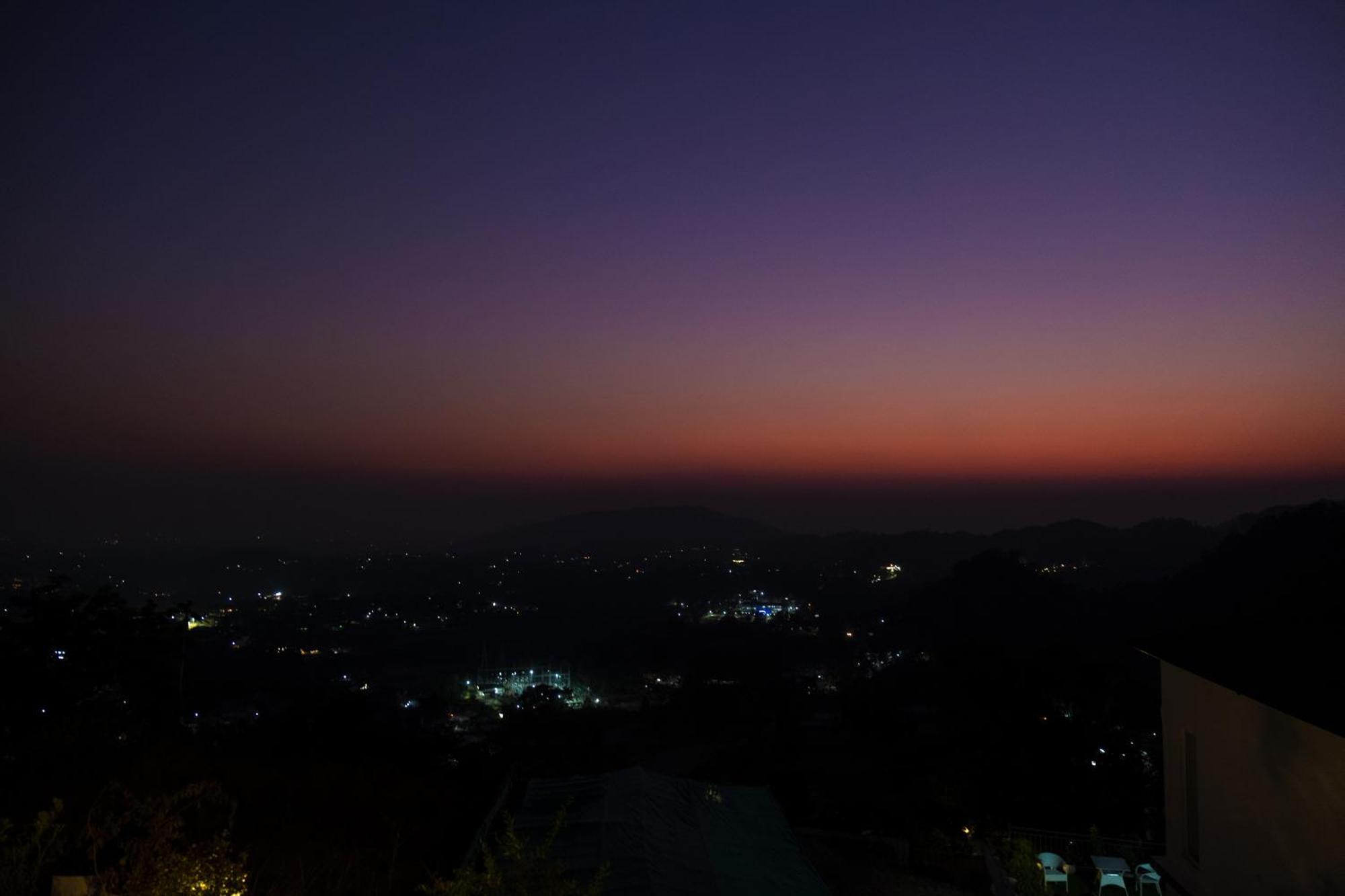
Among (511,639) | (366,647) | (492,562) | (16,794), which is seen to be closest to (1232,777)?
(16,794)

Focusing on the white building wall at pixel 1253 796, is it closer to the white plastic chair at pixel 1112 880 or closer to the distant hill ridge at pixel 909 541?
the white plastic chair at pixel 1112 880

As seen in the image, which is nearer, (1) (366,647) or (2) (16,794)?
(2) (16,794)

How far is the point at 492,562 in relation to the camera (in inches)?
3905

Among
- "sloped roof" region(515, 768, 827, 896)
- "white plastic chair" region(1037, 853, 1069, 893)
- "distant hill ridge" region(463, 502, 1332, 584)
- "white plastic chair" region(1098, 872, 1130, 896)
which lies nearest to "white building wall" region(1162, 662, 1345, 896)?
"white plastic chair" region(1098, 872, 1130, 896)

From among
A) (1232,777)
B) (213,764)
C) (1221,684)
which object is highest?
(1221,684)

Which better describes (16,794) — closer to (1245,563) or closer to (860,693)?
(860,693)

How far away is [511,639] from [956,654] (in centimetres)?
3841

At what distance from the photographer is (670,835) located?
6812 mm

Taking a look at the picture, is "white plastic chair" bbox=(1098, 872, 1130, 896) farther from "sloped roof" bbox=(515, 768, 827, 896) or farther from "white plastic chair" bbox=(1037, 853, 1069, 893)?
"sloped roof" bbox=(515, 768, 827, 896)

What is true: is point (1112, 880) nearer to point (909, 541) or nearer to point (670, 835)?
point (670, 835)

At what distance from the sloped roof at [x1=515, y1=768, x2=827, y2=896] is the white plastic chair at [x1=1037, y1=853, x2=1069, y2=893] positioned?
2.71 metres

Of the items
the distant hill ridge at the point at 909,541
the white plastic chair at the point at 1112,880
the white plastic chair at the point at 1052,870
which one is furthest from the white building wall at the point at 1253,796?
the distant hill ridge at the point at 909,541

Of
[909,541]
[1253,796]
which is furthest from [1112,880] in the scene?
[909,541]

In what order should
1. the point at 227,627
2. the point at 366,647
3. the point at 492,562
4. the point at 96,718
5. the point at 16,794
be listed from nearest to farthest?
Answer: 1. the point at 16,794
2. the point at 96,718
3. the point at 227,627
4. the point at 366,647
5. the point at 492,562
